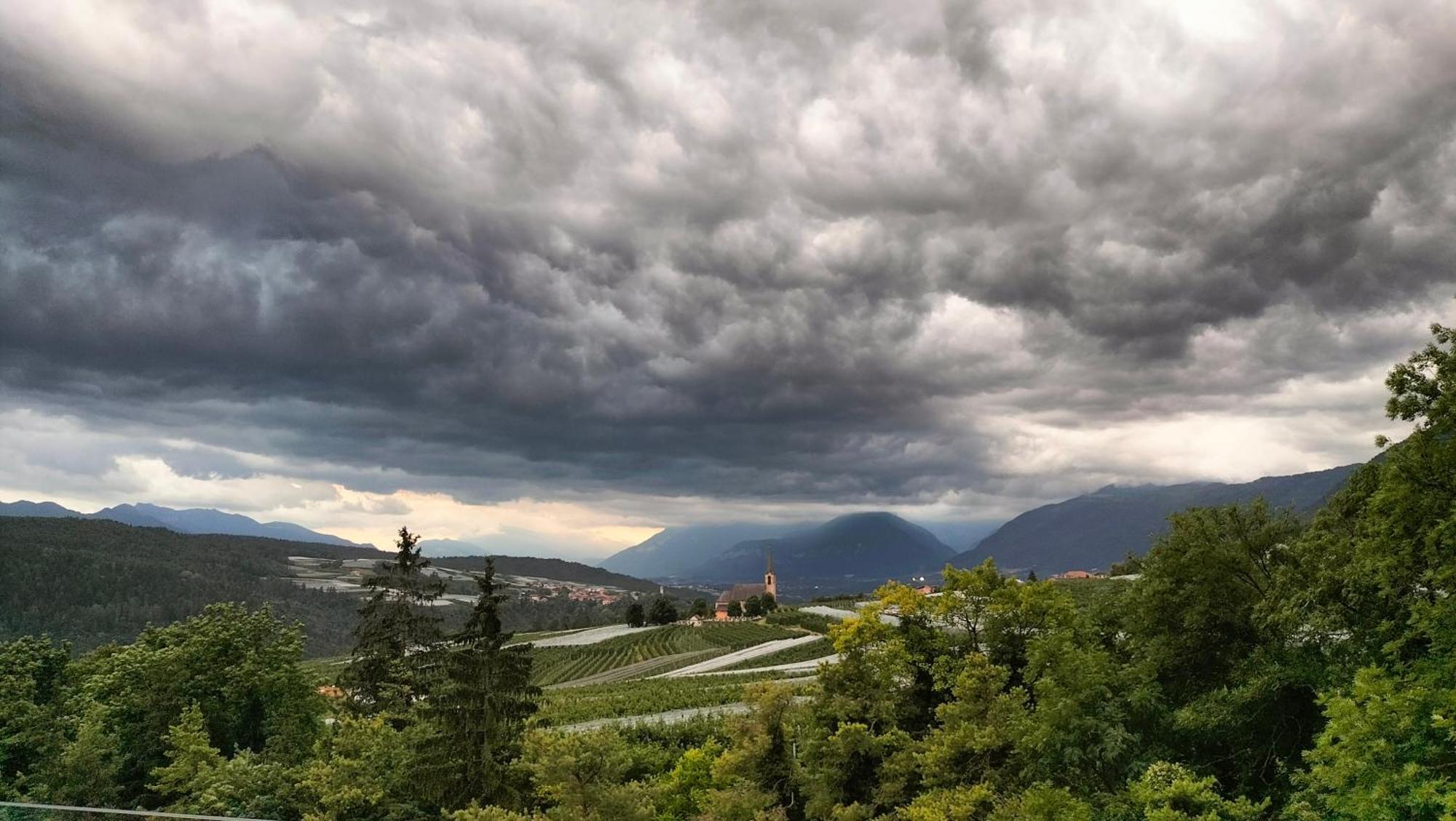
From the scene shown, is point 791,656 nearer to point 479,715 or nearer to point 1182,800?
point 479,715

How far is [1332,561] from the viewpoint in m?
28.1

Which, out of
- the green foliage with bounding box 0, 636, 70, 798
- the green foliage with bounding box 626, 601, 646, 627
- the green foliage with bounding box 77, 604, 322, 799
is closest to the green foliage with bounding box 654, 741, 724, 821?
the green foliage with bounding box 77, 604, 322, 799

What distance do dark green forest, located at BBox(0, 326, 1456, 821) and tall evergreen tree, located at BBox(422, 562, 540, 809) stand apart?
10cm

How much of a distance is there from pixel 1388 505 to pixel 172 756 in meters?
51.9

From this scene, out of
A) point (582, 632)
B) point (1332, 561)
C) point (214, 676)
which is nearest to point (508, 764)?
point (214, 676)

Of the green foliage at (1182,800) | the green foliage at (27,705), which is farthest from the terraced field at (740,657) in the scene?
the green foliage at (1182,800)

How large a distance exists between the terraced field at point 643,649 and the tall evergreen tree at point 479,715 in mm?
81677

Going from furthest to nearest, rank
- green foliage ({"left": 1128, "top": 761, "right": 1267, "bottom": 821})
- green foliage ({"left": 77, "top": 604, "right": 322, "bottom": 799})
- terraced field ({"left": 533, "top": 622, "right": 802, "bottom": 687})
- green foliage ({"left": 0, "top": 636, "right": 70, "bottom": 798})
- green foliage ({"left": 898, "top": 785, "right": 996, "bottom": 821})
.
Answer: terraced field ({"left": 533, "top": 622, "right": 802, "bottom": 687}) → green foliage ({"left": 77, "top": 604, "right": 322, "bottom": 799}) → green foliage ({"left": 0, "top": 636, "right": 70, "bottom": 798}) → green foliage ({"left": 898, "top": 785, "right": 996, "bottom": 821}) → green foliage ({"left": 1128, "top": 761, "right": 1267, "bottom": 821})

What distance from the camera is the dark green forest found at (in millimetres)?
24016

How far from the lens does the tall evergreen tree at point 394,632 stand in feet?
154

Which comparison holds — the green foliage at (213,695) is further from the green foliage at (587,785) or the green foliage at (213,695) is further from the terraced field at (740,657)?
the terraced field at (740,657)

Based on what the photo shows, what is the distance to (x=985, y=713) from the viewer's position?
33.9 metres

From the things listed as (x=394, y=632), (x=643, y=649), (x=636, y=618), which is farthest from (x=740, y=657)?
(x=636, y=618)

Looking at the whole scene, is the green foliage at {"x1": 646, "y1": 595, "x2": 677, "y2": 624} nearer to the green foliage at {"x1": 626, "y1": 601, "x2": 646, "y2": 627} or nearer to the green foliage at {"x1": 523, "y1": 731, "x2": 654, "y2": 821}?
the green foliage at {"x1": 626, "y1": 601, "x2": 646, "y2": 627}
